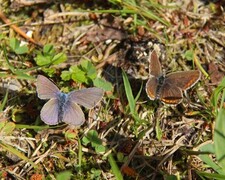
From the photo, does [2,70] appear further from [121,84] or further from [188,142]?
[188,142]

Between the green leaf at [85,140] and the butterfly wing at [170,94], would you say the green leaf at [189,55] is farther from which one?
the green leaf at [85,140]

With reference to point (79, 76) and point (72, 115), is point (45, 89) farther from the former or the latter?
point (79, 76)

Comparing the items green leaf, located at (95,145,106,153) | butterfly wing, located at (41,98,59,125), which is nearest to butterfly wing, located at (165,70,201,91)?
green leaf, located at (95,145,106,153)

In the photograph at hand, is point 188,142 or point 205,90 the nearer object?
point 188,142

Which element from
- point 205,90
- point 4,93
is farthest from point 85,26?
point 205,90

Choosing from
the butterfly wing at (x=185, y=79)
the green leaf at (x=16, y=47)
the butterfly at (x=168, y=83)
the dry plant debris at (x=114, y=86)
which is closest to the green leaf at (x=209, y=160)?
the dry plant debris at (x=114, y=86)

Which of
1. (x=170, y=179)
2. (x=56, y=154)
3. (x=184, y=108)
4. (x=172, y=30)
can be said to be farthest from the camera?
(x=172, y=30)

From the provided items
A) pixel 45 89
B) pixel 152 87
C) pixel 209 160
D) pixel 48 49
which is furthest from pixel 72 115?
pixel 209 160
